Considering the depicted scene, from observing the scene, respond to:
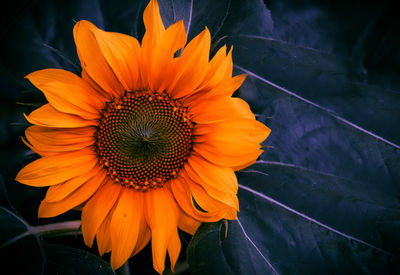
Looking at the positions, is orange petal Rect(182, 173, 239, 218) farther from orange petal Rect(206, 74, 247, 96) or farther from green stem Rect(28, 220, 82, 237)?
green stem Rect(28, 220, 82, 237)

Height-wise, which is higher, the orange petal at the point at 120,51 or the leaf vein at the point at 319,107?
the orange petal at the point at 120,51

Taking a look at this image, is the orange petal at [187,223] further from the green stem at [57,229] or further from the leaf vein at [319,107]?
the leaf vein at [319,107]

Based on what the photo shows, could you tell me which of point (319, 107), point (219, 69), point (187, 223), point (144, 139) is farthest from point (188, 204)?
→ point (319, 107)

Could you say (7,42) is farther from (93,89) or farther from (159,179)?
(159,179)

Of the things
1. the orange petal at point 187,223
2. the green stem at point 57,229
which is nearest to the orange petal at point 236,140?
the orange petal at point 187,223

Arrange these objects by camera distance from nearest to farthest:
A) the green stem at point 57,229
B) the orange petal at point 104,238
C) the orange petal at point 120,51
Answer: the orange petal at point 120,51 → the orange petal at point 104,238 → the green stem at point 57,229

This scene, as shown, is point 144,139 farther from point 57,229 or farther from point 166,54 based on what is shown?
point 57,229
